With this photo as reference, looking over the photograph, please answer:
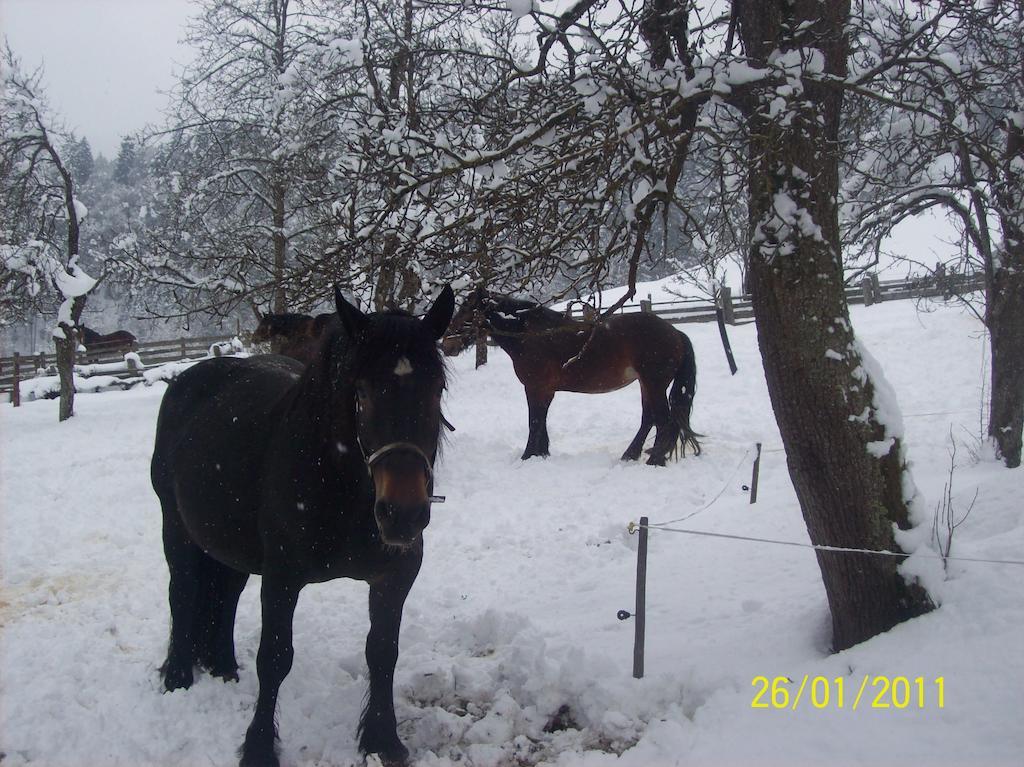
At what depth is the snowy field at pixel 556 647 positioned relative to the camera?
2682 mm

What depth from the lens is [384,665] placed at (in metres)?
3.06

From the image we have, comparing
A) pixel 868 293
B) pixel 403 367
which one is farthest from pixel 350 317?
pixel 868 293

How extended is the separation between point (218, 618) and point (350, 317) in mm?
2244

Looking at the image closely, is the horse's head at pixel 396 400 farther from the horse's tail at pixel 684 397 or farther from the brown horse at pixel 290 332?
the horse's tail at pixel 684 397

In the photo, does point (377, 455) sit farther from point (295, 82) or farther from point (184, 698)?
point (295, 82)

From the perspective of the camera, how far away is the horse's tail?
8844 mm

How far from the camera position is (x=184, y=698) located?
3.39 metres

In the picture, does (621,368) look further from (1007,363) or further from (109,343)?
(109,343)

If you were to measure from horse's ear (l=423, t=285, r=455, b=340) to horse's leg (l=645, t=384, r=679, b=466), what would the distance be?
6.34 metres

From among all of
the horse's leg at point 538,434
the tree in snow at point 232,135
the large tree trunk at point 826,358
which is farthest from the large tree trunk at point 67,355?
the large tree trunk at point 826,358

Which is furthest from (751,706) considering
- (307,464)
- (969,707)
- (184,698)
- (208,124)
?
(208,124)

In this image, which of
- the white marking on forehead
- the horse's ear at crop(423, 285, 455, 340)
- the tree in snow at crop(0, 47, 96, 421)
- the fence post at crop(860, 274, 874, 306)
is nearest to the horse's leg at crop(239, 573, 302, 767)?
the white marking on forehead

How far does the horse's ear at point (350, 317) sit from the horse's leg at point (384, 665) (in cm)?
112

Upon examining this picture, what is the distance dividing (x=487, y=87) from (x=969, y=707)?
4.28 metres
